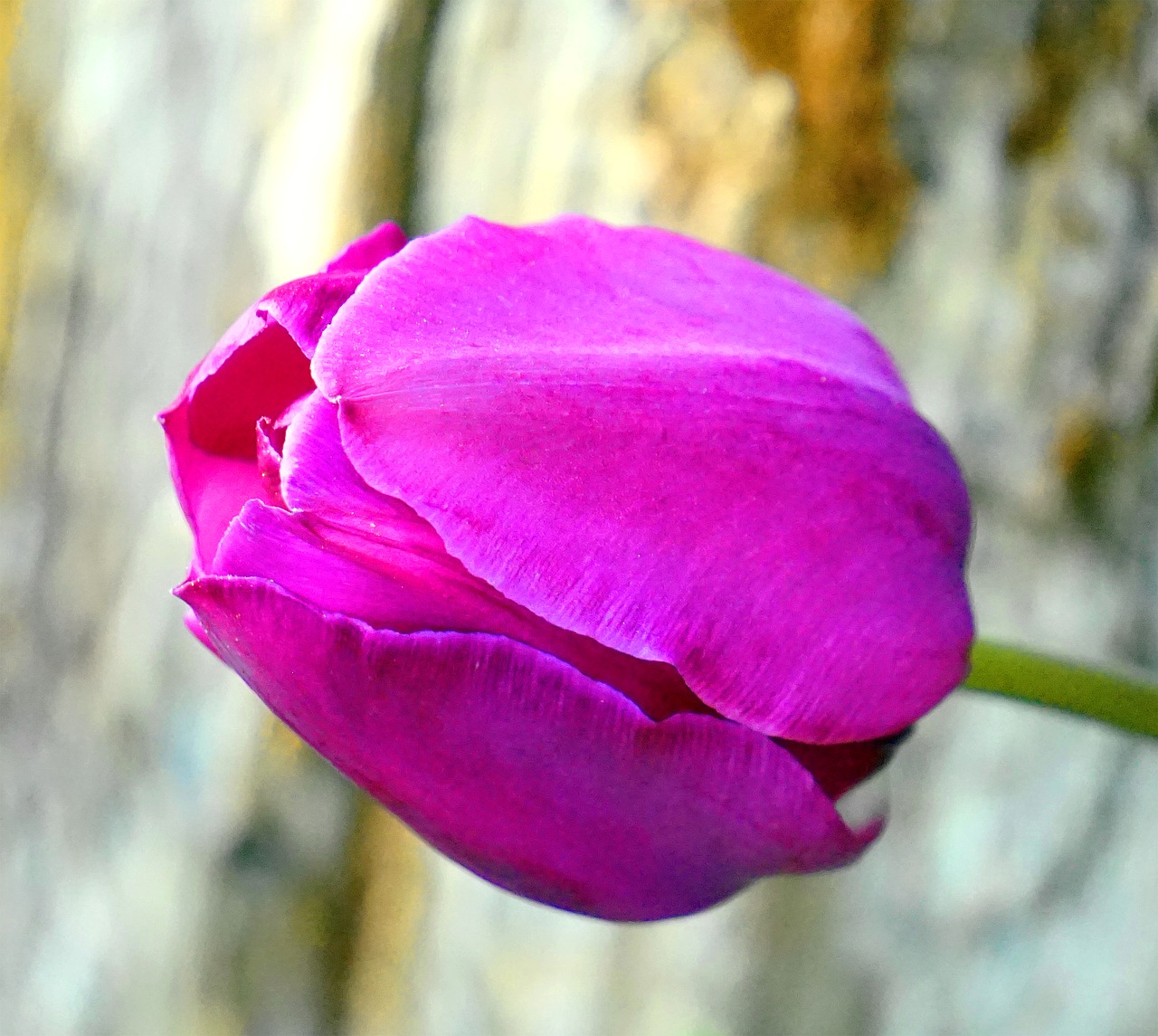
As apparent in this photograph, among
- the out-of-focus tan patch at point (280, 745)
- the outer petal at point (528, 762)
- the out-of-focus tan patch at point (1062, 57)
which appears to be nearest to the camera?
the outer petal at point (528, 762)

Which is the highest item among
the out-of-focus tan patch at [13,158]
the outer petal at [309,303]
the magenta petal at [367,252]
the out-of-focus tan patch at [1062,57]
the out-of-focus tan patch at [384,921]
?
the out-of-focus tan patch at [1062,57]

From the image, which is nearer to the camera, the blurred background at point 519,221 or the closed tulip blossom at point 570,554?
the closed tulip blossom at point 570,554

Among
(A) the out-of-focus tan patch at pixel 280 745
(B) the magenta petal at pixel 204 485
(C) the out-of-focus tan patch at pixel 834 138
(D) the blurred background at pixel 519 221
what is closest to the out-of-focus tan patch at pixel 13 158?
(D) the blurred background at pixel 519 221

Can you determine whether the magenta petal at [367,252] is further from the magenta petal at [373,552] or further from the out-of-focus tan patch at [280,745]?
the out-of-focus tan patch at [280,745]

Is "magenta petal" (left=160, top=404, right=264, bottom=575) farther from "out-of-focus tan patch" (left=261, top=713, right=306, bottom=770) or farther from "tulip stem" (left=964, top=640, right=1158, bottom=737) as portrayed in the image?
"out-of-focus tan patch" (left=261, top=713, right=306, bottom=770)

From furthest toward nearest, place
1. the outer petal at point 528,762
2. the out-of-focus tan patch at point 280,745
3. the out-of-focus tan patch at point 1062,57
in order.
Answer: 1. the out-of-focus tan patch at point 280,745
2. the out-of-focus tan patch at point 1062,57
3. the outer petal at point 528,762

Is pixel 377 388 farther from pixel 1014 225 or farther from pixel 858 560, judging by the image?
pixel 1014 225

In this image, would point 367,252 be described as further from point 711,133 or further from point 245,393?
point 711,133

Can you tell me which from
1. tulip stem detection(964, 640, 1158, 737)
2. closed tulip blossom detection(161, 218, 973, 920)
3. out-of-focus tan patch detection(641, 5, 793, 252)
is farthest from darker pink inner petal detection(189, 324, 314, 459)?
out-of-focus tan patch detection(641, 5, 793, 252)
